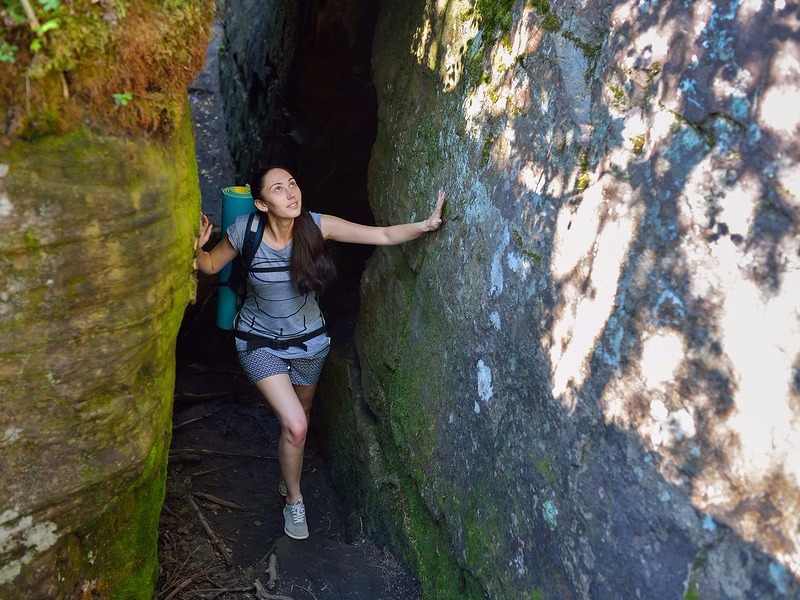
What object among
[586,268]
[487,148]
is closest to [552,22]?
[487,148]

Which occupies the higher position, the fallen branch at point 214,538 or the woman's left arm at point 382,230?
the woman's left arm at point 382,230

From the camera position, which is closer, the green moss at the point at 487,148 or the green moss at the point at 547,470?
the green moss at the point at 547,470

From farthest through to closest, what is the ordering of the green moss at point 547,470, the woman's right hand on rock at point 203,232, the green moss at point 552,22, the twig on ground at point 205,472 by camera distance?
the twig on ground at point 205,472
the woman's right hand on rock at point 203,232
the green moss at point 552,22
the green moss at point 547,470

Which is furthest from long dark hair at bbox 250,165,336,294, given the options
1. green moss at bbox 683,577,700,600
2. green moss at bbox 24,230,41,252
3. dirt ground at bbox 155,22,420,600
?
green moss at bbox 683,577,700,600

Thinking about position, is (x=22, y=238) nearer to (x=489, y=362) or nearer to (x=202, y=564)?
(x=489, y=362)

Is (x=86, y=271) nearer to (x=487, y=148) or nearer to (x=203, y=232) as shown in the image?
(x=203, y=232)

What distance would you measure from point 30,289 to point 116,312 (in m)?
0.33

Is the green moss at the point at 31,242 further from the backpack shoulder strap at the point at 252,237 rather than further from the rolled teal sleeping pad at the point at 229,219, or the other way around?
the rolled teal sleeping pad at the point at 229,219

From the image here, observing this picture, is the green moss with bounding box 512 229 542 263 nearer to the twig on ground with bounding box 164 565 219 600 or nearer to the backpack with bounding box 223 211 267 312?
the backpack with bounding box 223 211 267 312

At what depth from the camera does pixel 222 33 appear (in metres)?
5.73

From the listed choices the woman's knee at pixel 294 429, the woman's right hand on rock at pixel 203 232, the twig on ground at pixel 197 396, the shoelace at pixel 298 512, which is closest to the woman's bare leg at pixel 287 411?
the woman's knee at pixel 294 429

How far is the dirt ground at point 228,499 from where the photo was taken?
418 centimetres

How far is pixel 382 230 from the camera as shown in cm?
420


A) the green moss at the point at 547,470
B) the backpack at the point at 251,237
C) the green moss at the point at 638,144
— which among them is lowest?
the green moss at the point at 547,470
